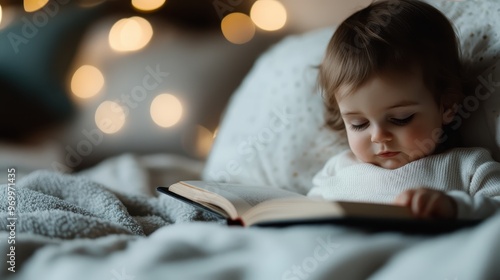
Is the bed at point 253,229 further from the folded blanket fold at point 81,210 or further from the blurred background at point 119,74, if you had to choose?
the blurred background at point 119,74

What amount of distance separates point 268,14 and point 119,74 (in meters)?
0.52

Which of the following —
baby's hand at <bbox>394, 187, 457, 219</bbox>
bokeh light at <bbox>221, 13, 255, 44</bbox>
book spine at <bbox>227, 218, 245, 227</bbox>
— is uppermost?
bokeh light at <bbox>221, 13, 255, 44</bbox>

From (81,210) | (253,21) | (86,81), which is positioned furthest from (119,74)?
(81,210)

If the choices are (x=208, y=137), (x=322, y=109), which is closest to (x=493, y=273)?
(x=322, y=109)

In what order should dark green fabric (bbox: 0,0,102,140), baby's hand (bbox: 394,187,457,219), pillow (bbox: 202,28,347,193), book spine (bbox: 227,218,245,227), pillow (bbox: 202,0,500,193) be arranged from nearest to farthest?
1. baby's hand (bbox: 394,187,457,219)
2. book spine (bbox: 227,218,245,227)
3. pillow (bbox: 202,0,500,193)
4. pillow (bbox: 202,28,347,193)
5. dark green fabric (bbox: 0,0,102,140)

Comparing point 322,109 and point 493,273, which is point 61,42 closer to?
point 322,109

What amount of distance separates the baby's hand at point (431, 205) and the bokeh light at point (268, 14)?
4.13 feet

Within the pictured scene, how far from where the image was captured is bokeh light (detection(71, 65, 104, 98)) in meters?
1.87

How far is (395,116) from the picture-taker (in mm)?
903

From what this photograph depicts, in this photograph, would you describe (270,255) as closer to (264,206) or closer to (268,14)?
(264,206)

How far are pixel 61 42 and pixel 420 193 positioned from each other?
57.6 inches

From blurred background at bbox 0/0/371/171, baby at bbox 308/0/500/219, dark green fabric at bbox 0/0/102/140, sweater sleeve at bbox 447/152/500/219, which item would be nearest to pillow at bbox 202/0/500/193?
baby at bbox 308/0/500/219

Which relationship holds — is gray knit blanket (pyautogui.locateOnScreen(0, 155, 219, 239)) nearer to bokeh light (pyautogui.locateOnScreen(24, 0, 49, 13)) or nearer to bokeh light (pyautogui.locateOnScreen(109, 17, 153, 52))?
bokeh light (pyautogui.locateOnScreen(109, 17, 153, 52))

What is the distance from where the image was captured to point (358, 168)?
0.98 m
